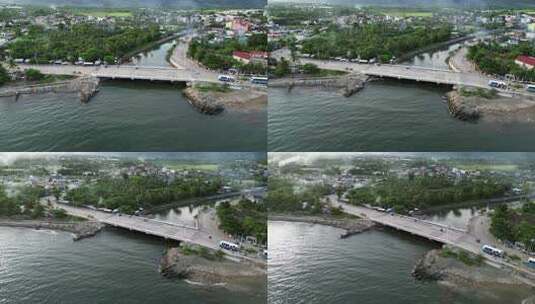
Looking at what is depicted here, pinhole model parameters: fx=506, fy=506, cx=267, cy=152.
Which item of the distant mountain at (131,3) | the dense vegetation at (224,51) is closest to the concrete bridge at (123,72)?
the dense vegetation at (224,51)

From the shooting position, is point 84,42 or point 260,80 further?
point 84,42

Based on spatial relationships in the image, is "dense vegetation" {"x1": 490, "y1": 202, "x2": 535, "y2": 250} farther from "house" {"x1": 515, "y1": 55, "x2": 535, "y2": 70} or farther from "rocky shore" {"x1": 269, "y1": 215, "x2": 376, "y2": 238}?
"house" {"x1": 515, "y1": 55, "x2": 535, "y2": 70}

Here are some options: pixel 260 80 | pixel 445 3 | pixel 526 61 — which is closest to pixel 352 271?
pixel 260 80

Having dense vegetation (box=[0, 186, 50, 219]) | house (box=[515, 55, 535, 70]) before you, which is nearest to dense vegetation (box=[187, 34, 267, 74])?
dense vegetation (box=[0, 186, 50, 219])

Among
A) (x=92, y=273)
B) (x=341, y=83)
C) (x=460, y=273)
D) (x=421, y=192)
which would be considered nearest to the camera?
(x=460, y=273)

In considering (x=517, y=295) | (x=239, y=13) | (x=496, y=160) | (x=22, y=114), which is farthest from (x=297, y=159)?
(x=22, y=114)

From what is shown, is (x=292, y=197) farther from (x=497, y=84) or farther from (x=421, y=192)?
(x=497, y=84)
